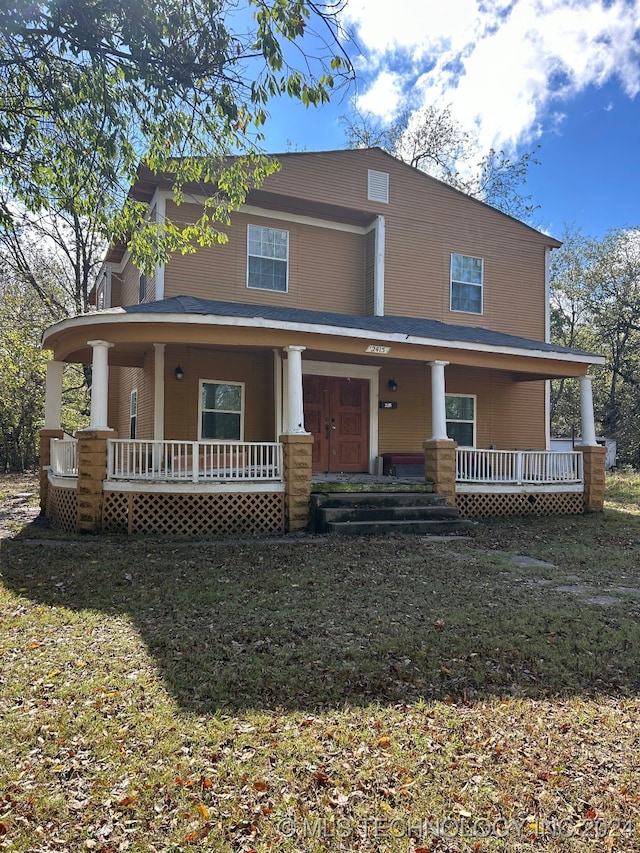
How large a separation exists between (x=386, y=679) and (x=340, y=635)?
84 centimetres

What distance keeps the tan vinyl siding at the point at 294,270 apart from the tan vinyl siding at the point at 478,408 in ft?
6.96

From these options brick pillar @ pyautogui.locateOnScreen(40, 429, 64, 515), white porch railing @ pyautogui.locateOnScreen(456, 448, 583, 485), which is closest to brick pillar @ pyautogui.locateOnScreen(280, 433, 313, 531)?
white porch railing @ pyautogui.locateOnScreen(456, 448, 583, 485)

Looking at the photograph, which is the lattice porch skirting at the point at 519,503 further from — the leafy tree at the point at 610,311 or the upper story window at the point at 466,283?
the leafy tree at the point at 610,311

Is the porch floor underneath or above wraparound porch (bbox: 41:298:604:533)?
underneath

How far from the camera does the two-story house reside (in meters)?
9.24

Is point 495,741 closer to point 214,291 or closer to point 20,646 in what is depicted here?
point 20,646

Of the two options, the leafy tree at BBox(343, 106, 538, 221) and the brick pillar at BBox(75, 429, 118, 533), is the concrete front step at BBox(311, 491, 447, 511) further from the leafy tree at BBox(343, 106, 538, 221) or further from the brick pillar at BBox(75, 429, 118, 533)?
the leafy tree at BBox(343, 106, 538, 221)

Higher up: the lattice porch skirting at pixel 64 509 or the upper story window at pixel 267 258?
the upper story window at pixel 267 258

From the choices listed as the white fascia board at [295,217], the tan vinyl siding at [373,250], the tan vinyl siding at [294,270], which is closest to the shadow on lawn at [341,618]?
the tan vinyl siding at [294,270]

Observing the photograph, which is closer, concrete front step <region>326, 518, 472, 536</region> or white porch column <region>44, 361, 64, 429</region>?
concrete front step <region>326, 518, 472, 536</region>

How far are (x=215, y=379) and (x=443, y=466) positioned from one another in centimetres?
482

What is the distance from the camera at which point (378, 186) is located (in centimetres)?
1295

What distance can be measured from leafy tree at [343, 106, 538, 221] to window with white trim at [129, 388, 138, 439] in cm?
1931

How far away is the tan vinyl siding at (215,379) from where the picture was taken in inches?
439
